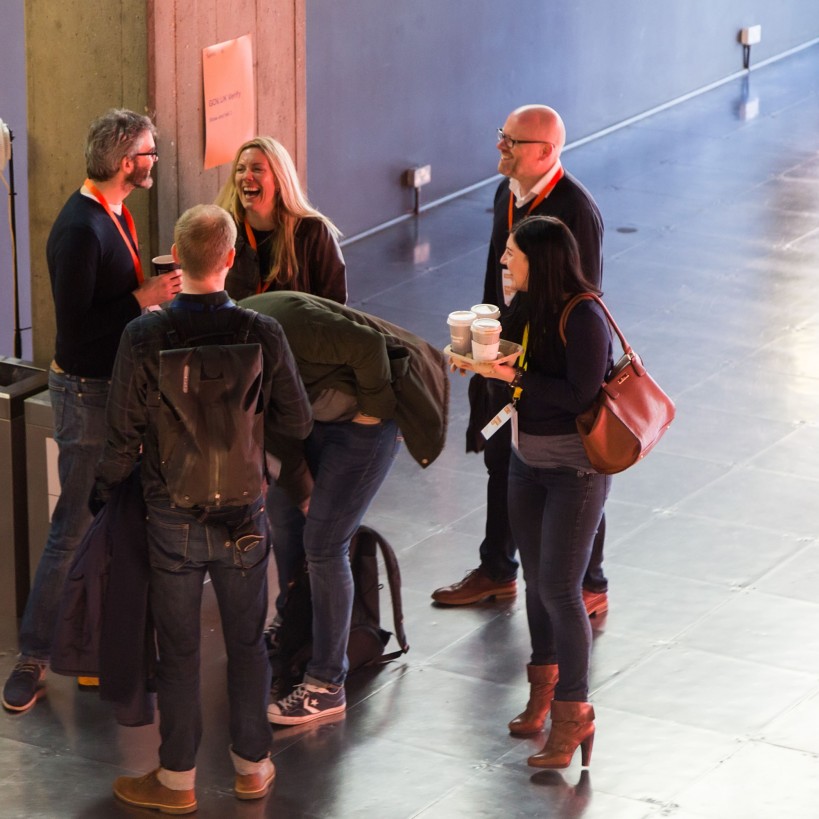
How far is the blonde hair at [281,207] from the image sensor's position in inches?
205

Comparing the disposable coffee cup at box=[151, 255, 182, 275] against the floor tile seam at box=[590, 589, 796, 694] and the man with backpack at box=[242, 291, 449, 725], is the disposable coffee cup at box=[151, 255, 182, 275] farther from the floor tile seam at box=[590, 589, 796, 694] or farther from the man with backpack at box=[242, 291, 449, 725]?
the floor tile seam at box=[590, 589, 796, 694]

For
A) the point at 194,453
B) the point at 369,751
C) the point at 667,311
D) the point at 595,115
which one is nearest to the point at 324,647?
the point at 369,751

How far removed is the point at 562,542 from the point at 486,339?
645 mm

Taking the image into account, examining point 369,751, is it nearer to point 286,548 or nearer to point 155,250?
point 286,548

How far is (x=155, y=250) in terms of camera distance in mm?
5758

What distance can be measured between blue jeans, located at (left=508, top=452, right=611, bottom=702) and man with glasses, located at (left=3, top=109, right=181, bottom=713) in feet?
4.20

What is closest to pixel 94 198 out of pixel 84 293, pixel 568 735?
pixel 84 293

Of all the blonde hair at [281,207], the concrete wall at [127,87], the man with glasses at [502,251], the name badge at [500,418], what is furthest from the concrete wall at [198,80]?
the name badge at [500,418]

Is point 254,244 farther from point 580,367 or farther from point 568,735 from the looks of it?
point 568,735

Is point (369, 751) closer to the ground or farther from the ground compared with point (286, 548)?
closer to the ground

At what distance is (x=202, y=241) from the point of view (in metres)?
4.30

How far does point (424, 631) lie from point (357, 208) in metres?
5.79

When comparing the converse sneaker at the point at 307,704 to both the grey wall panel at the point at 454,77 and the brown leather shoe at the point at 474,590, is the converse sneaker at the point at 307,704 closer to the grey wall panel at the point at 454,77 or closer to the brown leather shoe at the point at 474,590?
the brown leather shoe at the point at 474,590

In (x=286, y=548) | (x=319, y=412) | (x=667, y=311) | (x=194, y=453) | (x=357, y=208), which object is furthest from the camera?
(x=357, y=208)
